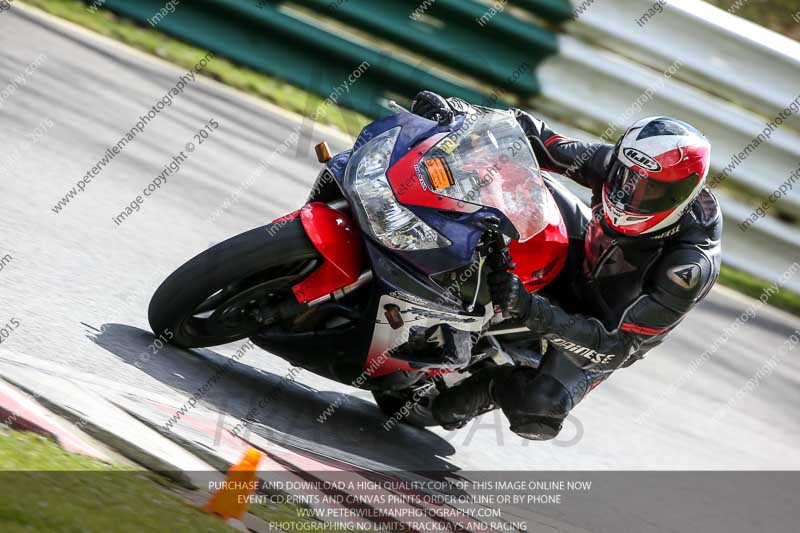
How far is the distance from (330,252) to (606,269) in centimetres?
133

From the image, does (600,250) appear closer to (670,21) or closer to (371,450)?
(371,450)

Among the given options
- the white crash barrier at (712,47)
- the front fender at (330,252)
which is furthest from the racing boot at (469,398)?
the white crash barrier at (712,47)

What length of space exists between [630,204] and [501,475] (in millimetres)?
1657

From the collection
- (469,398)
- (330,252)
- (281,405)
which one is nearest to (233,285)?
(330,252)

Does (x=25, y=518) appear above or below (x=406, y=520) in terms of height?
above

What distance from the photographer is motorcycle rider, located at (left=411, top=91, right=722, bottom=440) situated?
434 centimetres

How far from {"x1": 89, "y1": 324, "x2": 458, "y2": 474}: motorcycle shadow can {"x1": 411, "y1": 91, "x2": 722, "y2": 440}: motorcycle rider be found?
0.29m

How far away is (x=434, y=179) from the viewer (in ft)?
13.7

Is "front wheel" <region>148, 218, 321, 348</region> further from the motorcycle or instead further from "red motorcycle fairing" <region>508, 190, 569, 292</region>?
"red motorcycle fairing" <region>508, 190, 569, 292</region>

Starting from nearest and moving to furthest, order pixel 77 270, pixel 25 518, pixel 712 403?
pixel 25 518 < pixel 77 270 < pixel 712 403

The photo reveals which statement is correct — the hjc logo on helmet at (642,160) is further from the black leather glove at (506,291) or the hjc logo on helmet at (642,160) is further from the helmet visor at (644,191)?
the black leather glove at (506,291)

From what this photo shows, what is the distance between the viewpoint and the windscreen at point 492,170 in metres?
4.19

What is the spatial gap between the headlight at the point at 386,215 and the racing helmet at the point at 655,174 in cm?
79

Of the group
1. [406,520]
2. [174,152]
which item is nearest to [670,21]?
[174,152]
